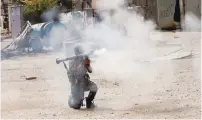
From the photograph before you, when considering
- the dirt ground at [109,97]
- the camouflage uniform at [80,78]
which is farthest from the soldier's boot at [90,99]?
the dirt ground at [109,97]

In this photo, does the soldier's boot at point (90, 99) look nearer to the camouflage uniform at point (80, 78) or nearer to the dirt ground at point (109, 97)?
the camouflage uniform at point (80, 78)

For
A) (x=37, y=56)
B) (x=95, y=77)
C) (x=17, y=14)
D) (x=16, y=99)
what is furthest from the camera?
(x=17, y=14)

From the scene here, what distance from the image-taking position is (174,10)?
23781 millimetres

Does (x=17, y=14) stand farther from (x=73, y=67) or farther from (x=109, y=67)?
(x=73, y=67)

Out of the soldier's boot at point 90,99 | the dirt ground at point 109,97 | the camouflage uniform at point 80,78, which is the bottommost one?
the dirt ground at point 109,97

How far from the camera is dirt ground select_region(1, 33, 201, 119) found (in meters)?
7.13

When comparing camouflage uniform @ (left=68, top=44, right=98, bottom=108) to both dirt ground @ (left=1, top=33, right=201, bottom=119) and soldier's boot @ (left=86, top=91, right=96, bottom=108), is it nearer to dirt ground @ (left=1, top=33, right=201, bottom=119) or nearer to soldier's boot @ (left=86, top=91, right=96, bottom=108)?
soldier's boot @ (left=86, top=91, right=96, bottom=108)

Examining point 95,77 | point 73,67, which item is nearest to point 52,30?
point 95,77

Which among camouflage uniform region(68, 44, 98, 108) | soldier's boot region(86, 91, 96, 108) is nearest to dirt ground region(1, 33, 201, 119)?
soldier's boot region(86, 91, 96, 108)

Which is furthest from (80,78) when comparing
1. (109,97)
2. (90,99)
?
(109,97)

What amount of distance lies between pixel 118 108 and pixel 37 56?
382 inches

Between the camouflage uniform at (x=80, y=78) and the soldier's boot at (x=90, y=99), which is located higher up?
the camouflage uniform at (x=80, y=78)

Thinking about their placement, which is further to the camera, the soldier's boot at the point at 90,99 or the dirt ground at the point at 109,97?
the soldier's boot at the point at 90,99

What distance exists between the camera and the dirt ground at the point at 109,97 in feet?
23.4
